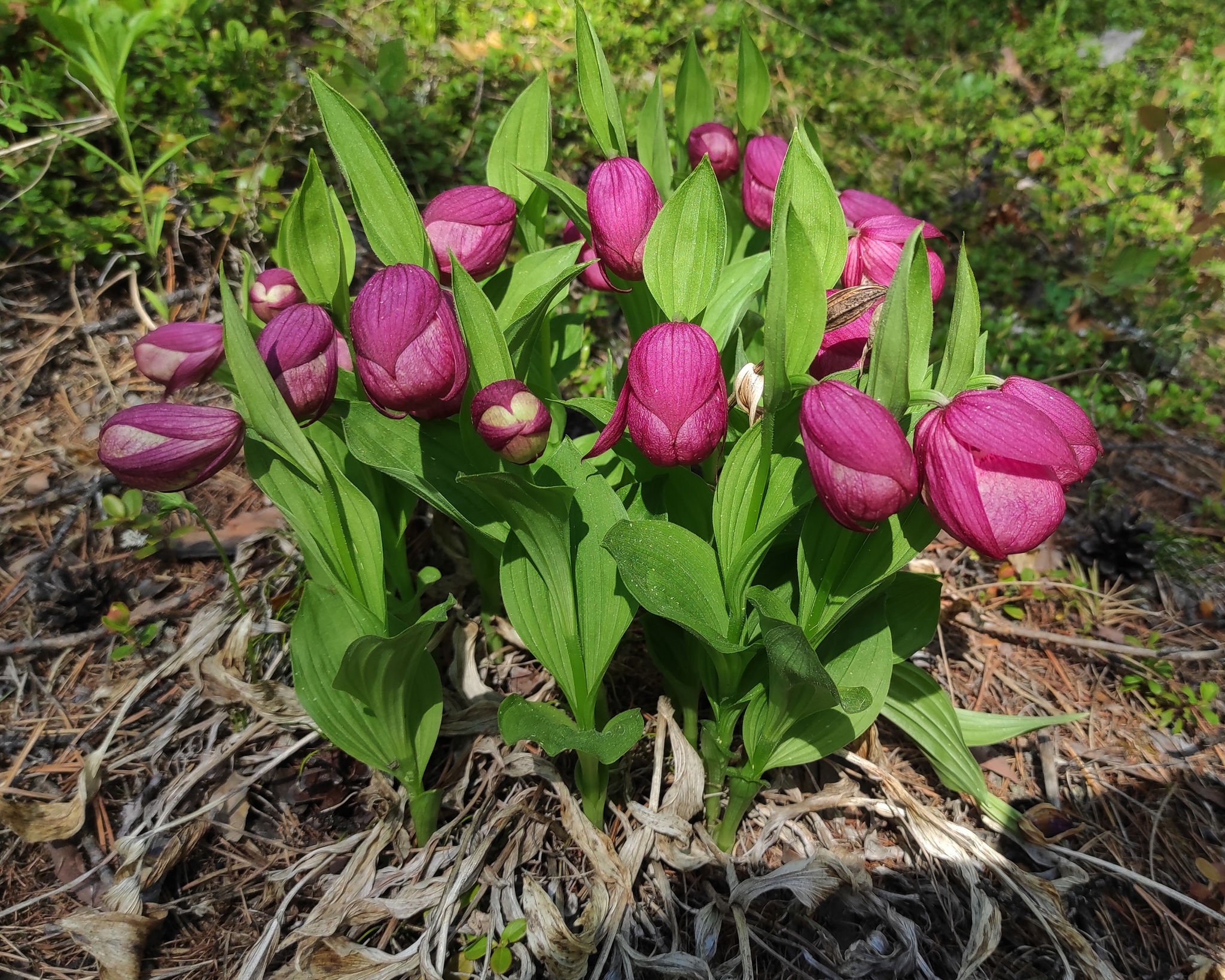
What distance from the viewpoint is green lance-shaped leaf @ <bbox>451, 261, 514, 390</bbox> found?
3.63 ft

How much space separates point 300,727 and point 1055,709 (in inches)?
72.7

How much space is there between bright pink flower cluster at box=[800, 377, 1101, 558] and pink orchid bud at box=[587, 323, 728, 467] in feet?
0.46

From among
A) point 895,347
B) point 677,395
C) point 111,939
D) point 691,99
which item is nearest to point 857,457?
point 895,347

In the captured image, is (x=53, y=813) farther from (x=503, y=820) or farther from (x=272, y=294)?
(x=272, y=294)

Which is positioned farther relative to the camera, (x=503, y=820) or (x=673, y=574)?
(x=503, y=820)

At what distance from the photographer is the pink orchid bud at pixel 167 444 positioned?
1.10 meters

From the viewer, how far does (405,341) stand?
105 cm

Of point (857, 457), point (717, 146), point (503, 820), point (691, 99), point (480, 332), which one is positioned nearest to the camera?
point (857, 457)

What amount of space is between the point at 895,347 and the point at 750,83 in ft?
3.36

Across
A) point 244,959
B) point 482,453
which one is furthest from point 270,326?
point 244,959

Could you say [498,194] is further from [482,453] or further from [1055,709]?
[1055,709]

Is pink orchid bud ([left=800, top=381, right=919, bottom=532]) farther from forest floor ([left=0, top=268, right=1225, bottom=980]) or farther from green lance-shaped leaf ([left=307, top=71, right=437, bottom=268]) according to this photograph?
forest floor ([left=0, top=268, right=1225, bottom=980])

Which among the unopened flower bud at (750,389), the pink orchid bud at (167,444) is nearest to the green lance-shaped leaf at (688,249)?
the unopened flower bud at (750,389)

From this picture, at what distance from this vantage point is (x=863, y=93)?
3.70 metres
